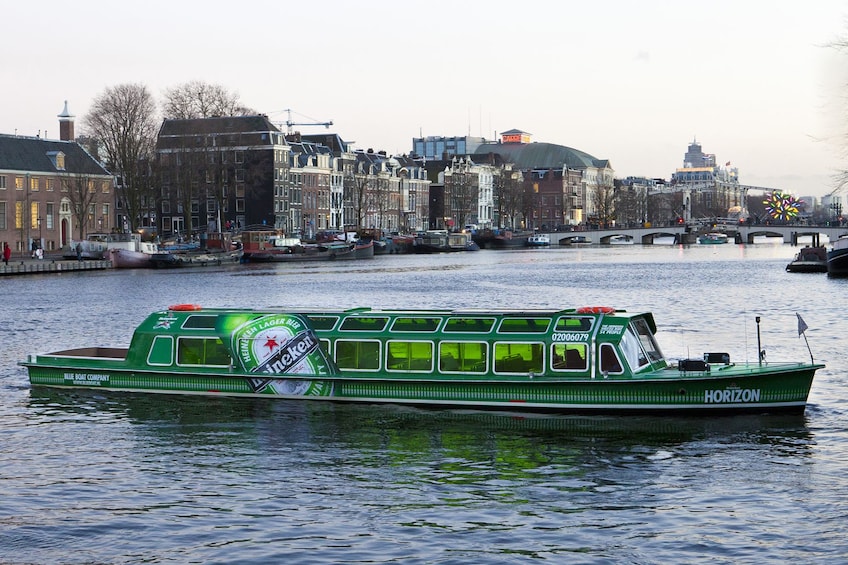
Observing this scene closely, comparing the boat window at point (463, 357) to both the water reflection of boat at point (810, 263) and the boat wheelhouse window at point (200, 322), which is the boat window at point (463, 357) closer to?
the boat wheelhouse window at point (200, 322)

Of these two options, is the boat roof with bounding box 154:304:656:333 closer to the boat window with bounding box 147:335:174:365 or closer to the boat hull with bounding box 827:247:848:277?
the boat window with bounding box 147:335:174:365

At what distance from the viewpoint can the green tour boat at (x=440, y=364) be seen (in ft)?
91.3

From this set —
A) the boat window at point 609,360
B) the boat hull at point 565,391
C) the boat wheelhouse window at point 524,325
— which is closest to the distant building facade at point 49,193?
the boat hull at point 565,391

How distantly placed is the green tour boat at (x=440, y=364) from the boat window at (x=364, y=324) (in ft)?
0.10

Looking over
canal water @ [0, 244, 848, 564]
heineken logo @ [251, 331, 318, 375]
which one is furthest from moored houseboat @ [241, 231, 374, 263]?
heineken logo @ [251, 331, 318, 375]

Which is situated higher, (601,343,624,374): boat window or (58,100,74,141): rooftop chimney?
(58,100,74,141): rooftop chimney

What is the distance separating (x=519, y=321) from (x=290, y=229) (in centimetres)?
13031

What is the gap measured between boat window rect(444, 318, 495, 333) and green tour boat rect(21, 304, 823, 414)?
3 cm

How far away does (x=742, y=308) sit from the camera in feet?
200

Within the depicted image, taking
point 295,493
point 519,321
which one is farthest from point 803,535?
point 519,321

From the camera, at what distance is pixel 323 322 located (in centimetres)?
3125

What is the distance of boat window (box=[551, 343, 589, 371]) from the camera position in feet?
92.8

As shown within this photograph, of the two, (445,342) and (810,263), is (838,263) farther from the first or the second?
(445,342)

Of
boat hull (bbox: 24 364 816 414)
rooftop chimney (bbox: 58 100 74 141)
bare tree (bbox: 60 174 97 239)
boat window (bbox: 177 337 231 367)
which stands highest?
rooftop chimney (bbox: 58 100 74 141)
